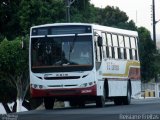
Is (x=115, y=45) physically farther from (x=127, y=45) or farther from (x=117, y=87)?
(x=127, y=45)

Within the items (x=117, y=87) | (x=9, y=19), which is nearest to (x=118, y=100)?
(x=117, y=87)

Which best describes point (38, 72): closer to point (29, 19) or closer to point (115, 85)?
point (115, 85)

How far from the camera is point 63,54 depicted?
2817 centimetres

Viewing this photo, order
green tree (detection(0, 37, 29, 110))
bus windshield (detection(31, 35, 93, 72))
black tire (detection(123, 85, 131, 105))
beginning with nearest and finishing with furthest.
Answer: bus windshield (detection(31, 35, 93, 72))
black tire (detection(123, 85, 131, 105))
green tree (detection(0, 37, 29, 110))

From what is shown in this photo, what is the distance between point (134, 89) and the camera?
113 ft

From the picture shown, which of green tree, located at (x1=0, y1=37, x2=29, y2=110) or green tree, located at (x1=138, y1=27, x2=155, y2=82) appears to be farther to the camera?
green tree, located at (x1=138, y1=27, x2=155, y2=82)

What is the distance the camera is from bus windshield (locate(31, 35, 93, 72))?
92.2 ft

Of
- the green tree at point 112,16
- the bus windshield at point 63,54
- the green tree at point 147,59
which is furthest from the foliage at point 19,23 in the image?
the green tree at point 112,16

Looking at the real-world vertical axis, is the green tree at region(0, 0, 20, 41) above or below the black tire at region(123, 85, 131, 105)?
above

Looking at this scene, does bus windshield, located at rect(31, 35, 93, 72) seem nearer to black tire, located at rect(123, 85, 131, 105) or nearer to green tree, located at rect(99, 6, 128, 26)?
black tire, located at rect(123, 85, 131, 105)

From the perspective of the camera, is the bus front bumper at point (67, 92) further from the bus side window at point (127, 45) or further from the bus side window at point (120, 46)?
the bus side window at point (127, 45)

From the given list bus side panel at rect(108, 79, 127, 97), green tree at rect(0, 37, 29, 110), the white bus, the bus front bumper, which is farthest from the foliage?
the bus front bumper

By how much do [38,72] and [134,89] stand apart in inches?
295

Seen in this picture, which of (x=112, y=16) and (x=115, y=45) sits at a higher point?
(x=112, y=16)
